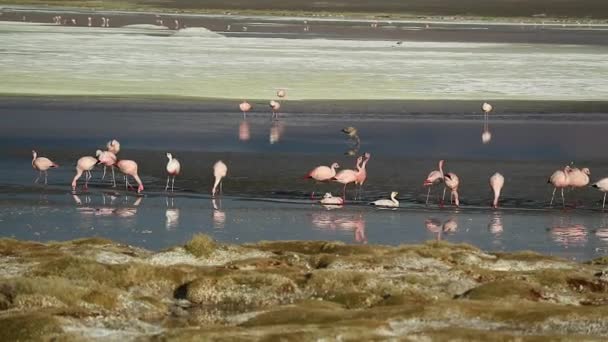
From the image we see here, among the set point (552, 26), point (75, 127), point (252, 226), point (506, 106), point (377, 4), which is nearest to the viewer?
point (252, 226)

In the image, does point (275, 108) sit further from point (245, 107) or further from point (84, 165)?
point (84, 165)

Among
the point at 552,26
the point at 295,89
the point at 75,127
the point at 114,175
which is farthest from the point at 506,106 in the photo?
the point at 552,26

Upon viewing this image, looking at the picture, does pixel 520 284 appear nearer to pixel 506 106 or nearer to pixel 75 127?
pixel 75 127

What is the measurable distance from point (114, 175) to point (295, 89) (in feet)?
75.3

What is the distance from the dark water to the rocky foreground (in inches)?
108

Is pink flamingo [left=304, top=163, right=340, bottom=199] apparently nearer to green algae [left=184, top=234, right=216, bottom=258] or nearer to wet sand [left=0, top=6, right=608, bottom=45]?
green algae [left=184, top=234, right=216, bottom=258]

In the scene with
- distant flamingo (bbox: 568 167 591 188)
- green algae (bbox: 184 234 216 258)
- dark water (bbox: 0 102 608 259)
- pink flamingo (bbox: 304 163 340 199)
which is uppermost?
green algae (bbox: 184 234 216 258)

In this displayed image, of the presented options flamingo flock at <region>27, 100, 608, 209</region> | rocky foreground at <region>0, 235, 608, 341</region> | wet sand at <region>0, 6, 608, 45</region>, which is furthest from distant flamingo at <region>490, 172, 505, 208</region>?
wet sand at <region>0, 6, 608, 45</region>

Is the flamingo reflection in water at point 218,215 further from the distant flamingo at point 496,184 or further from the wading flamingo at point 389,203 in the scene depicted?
the distant flamingo at point 496,184

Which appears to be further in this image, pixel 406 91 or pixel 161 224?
pixel 406 91

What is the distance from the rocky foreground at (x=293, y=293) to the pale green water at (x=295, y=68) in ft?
102

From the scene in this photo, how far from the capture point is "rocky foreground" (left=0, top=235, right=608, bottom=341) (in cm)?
1369

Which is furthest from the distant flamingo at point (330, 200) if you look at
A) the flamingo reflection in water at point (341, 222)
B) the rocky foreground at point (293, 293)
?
the rocky foreground at point (293, 293)

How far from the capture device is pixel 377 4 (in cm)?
17675
